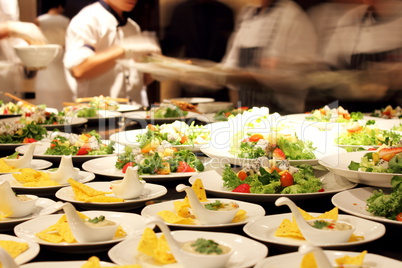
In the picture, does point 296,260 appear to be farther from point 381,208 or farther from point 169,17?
point 169,17

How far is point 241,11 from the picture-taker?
20.9 feet

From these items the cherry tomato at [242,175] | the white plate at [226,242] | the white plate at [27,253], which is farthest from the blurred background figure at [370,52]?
the white plate at [27,253]

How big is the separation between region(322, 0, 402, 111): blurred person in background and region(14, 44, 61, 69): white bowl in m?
3.47

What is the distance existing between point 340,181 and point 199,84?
5.08m

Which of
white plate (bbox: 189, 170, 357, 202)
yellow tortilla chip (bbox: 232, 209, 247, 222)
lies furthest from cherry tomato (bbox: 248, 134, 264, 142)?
yellow tortilla chip (bbox: 232, 209, 247, 222)

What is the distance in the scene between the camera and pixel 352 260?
1270 mm

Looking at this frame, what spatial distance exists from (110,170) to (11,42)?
5106 millimetres

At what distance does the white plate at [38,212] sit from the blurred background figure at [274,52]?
3928 millimetres

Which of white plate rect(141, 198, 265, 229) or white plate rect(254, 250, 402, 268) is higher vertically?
white plate rect(141, 198, 265, 229)

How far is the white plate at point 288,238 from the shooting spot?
149 cm

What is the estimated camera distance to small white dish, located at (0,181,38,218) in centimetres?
176

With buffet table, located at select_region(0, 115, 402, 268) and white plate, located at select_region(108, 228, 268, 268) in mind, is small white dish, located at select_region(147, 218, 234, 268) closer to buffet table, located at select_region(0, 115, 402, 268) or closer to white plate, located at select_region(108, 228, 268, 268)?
white plate, located at select_region(108, 228, 268, 268)

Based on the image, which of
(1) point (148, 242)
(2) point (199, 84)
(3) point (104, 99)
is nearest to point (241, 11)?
(2) point (199, 84)

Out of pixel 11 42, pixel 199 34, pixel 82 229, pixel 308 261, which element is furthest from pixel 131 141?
pixel 11 42
